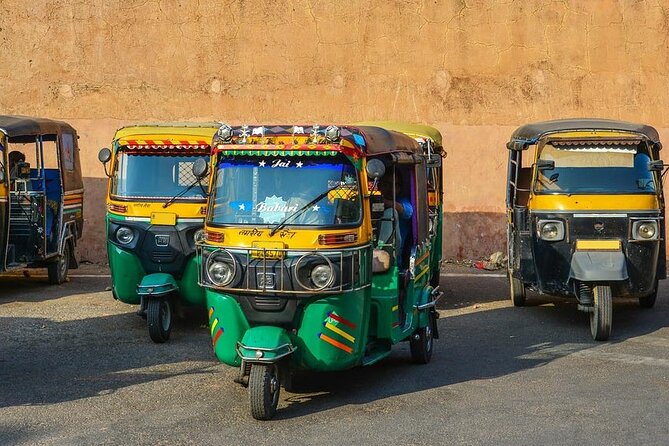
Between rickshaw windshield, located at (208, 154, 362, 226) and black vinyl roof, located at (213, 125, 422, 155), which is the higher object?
black vinyl roof, located at (213, 125, 422, 155)

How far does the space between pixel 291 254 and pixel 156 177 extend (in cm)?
445

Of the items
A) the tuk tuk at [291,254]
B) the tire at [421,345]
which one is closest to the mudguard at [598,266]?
the tire at [421,345]

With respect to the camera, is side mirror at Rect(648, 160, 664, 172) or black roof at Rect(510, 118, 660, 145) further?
black roof at Rect(510, 118, 660, 145)

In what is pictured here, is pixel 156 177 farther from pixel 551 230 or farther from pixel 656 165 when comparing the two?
pixel 656 165

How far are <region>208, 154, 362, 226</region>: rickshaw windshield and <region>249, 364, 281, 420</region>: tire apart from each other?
119 cm

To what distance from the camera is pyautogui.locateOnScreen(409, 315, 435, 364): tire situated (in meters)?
10.2

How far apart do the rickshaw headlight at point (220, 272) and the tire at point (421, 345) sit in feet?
7.95

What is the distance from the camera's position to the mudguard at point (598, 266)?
→ 1161 centimetres

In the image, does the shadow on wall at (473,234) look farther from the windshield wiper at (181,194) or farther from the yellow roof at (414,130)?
the windshield wiper at (181,194)

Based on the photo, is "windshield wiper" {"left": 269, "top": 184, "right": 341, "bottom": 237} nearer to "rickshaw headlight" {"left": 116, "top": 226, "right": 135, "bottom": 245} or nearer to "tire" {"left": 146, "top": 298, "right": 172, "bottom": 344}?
"tire" {"left": 146, "top": 298, "right": 172, "bottom": 344}

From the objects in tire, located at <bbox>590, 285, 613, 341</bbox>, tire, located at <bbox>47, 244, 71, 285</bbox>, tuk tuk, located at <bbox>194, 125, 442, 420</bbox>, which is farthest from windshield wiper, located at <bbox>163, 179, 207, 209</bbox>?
tire, located at <bbox>47, 244, 71, 285</bbox>

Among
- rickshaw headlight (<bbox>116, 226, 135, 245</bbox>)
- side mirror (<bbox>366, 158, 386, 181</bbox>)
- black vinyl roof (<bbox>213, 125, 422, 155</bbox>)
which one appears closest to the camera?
side mirror (<bbox>366, 158, 386, 181</bbox>)

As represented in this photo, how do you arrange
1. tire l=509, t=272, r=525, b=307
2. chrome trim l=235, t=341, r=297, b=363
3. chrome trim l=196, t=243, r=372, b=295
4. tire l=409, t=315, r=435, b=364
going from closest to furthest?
chrome trim l=235, t=341, r=297, b=363
chrome trim l=196, t=243, r=372, b=295
tire l=409, t=315, r=435, b=364
tire l=509, t=272, r=525, b=307

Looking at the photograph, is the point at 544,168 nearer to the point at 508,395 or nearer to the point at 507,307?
the point at 507,307
